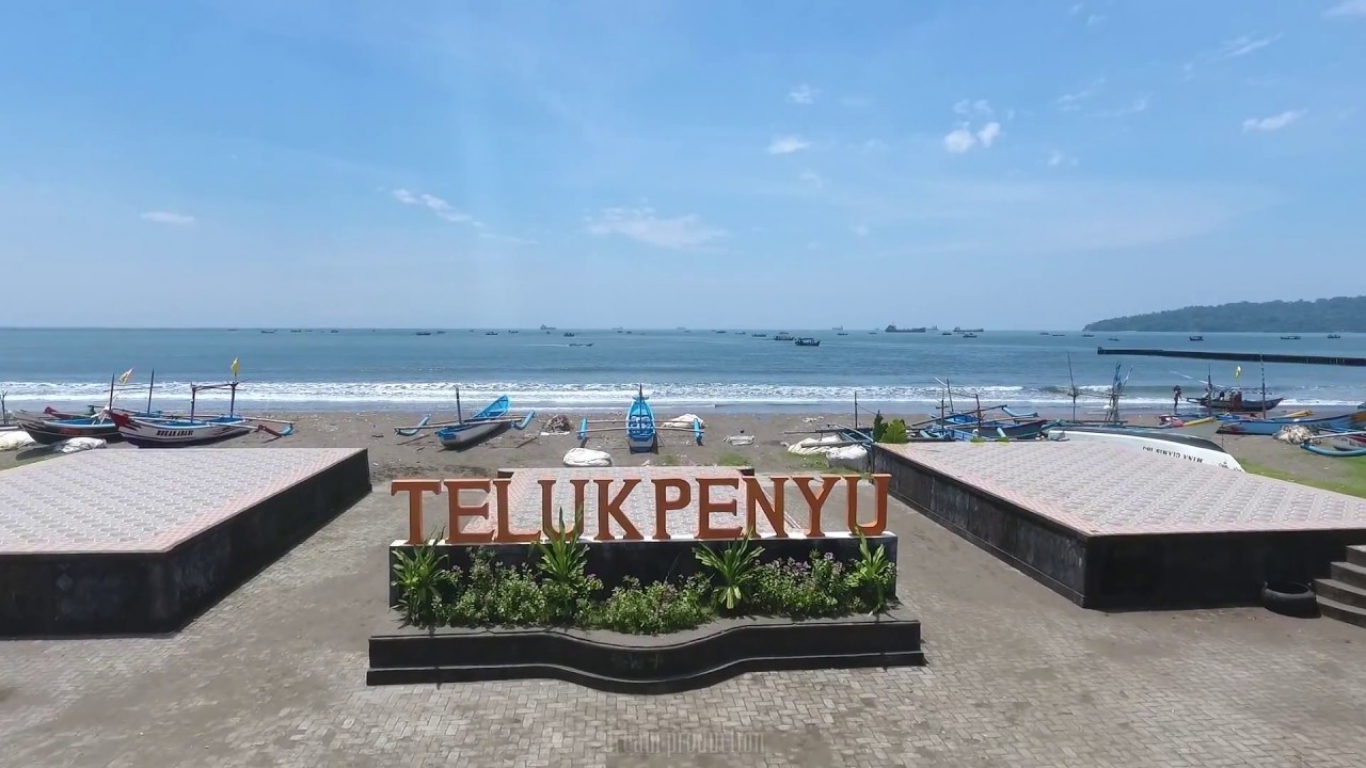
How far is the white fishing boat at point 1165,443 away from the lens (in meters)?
18.3

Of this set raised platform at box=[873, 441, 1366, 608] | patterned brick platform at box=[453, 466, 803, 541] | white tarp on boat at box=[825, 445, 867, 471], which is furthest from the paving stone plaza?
white tarp on boat at box=[825, 445, 867, 471]

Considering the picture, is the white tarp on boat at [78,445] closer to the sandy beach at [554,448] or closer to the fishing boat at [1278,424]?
the sandy beach at [554,448]

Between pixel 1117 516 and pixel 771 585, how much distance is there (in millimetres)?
5746

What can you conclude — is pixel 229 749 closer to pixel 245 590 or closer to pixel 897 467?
pixel 245 590

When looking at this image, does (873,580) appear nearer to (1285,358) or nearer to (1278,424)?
(1278,424)

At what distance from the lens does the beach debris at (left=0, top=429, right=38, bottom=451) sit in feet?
86.4

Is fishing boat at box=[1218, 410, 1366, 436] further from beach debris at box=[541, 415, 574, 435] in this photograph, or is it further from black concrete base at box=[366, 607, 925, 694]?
black concrete base at box=[366, 607, 925, 694]

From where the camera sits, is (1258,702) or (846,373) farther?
(846,373)

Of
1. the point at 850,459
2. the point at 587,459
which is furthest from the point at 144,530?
the point at 850,459

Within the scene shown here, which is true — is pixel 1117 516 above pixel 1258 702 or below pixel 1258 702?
above

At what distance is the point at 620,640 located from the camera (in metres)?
7.86

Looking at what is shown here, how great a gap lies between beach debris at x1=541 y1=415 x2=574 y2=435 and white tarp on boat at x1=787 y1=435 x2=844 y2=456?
987 centimetres

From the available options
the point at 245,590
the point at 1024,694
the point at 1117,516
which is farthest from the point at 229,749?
the point at 1117,516

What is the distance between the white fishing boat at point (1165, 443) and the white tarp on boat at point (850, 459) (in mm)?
5519
